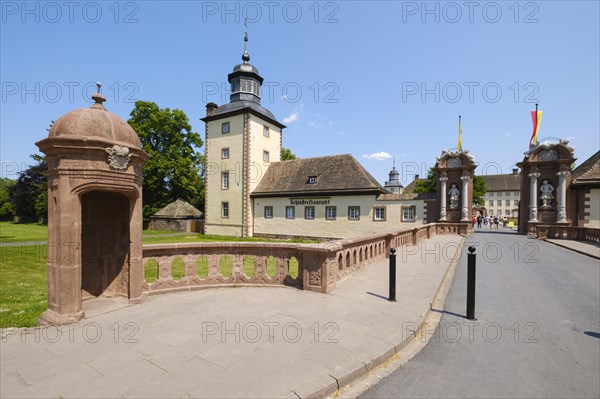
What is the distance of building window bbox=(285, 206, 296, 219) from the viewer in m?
27.3

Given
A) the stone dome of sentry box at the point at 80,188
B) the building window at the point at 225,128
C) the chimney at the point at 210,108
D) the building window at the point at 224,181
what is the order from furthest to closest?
the chimney at the point at 210,108 < the building window at the point at 224,181 < the building window at the point at 225,128 < the stone dome of sentry box at the point at 80,188

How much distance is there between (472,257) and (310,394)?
12.7ft

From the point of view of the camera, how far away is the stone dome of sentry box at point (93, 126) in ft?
14.7

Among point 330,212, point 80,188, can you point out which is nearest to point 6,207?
point 330,212

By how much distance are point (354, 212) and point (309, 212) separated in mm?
4418

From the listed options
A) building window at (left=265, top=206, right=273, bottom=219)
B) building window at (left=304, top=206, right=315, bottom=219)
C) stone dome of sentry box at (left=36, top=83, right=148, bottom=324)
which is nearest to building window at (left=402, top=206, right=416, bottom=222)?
building window at (left=304, top=206, right=315, bottom=219)

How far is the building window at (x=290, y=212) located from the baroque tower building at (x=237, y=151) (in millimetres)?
4111

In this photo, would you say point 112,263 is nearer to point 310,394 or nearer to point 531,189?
point 310,394

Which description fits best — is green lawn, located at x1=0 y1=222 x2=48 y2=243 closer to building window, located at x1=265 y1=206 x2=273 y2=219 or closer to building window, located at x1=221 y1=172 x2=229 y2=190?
building window, located at x1=221 y1=172 x2=229 y2=190

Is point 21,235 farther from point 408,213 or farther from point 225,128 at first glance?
point 408,213

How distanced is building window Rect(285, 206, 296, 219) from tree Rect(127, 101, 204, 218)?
1572 centimetres

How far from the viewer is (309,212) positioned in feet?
87.1

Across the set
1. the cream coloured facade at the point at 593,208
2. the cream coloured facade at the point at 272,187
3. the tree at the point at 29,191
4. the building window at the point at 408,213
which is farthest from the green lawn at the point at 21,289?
the tree at the point at 29,191

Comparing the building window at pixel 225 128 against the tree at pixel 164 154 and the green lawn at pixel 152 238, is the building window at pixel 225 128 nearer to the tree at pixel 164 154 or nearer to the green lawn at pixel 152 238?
the tree at pixel 164 154
